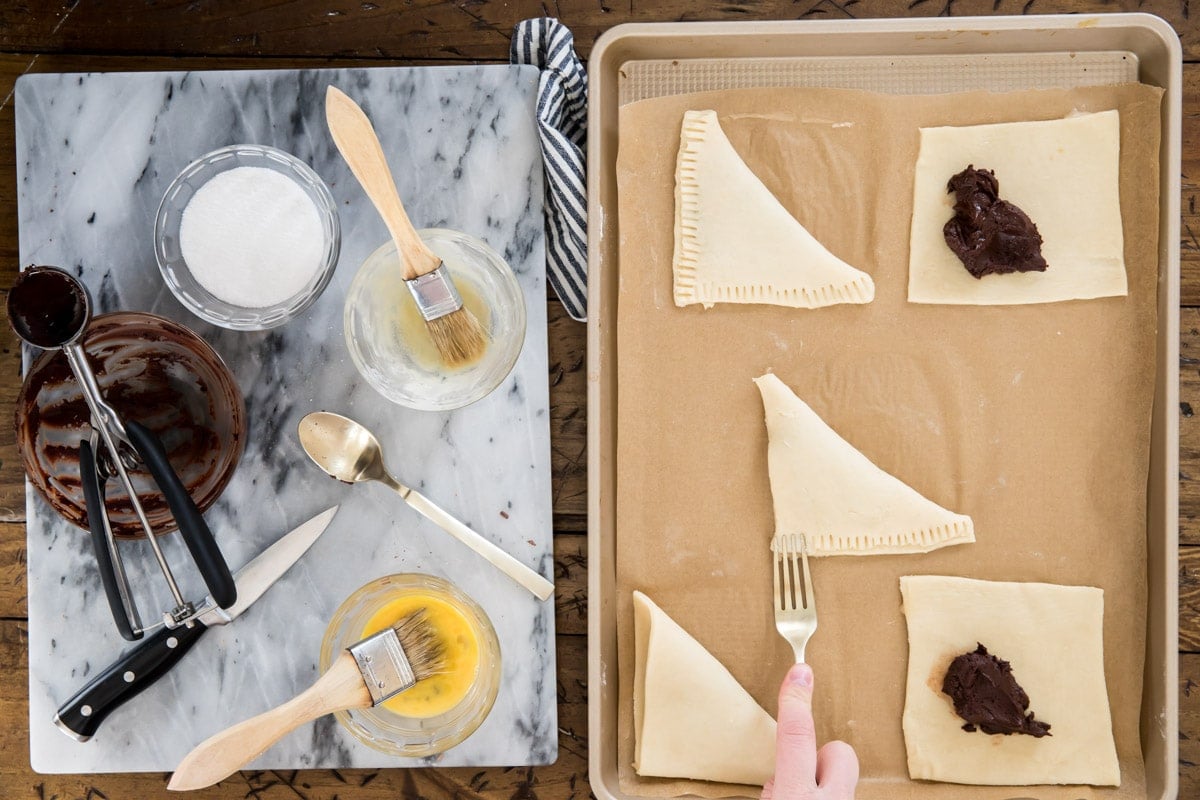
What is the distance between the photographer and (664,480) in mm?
1154

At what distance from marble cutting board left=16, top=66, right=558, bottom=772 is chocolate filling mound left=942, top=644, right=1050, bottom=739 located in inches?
19.9

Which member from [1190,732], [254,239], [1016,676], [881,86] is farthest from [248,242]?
[1190,732]

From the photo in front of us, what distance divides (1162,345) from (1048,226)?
0.20 metres

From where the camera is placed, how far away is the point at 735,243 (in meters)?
1.14

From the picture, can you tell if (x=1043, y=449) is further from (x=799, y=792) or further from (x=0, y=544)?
(x=0, y=544)

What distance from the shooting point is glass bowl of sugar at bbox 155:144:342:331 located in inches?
41.3

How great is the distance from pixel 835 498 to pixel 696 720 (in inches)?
12.8

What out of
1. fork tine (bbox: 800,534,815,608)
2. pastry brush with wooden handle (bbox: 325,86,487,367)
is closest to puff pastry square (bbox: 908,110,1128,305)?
fork tine (bbox: 800,534,815,608)

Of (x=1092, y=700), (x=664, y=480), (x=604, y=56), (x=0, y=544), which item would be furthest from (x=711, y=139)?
(x=0, y=544)

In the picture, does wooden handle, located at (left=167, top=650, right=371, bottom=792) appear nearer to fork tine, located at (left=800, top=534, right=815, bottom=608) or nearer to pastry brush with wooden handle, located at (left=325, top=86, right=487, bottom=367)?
pastry brush with wooden handle, located at (left=325, top=86, right=487, bottom=367)

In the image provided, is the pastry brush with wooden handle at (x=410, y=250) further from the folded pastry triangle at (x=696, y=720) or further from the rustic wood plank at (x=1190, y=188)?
the rustic wood plank at (x=1190, y=188)

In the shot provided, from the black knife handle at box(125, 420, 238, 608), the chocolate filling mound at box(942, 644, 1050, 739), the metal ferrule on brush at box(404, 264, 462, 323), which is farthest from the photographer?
the chocolate filling mound at box(942, 644, 1050, 739)

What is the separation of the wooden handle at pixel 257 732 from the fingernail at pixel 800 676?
0.49 metres

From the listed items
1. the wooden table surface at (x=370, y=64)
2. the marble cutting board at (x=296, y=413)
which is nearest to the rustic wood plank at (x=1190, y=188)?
the wooden table surface at (x=370, y=64)
